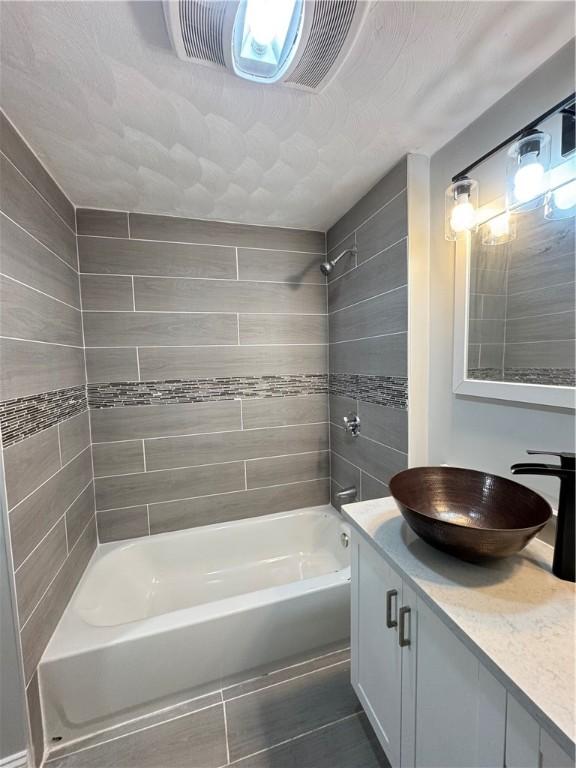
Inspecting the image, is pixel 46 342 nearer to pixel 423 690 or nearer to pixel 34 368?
pixel 34 368

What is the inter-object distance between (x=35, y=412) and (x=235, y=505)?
131cm

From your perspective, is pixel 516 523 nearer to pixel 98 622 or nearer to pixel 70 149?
pixel 98 622

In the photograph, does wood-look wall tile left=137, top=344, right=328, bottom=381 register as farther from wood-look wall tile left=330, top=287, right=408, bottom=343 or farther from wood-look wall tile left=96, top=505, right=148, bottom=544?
wood-look wall tile left=96, top=505, right=148, bottom=544

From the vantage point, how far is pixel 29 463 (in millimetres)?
1142

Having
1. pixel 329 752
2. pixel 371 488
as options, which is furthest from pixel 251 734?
pixel 371 488

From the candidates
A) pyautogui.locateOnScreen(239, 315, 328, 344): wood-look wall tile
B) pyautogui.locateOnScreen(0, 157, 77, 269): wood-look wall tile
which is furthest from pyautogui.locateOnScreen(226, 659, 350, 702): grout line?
pyautogui.locateOnScreen(0, 157, 77, 269): wood-look wall tile

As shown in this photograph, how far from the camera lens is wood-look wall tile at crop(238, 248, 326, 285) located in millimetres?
2000

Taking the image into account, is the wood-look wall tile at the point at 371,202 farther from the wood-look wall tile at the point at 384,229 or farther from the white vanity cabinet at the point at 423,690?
the white vanity cabinet at the point at 423,690

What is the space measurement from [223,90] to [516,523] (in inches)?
63.5

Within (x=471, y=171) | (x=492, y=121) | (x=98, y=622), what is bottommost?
(x=98, y=622)

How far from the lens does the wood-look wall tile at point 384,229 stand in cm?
141

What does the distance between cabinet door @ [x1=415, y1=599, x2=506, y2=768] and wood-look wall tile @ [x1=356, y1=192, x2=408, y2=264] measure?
146 cm

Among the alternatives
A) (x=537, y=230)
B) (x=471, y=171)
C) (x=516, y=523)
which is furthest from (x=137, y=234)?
(x=516, y=523)

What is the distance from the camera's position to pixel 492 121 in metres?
1.08
